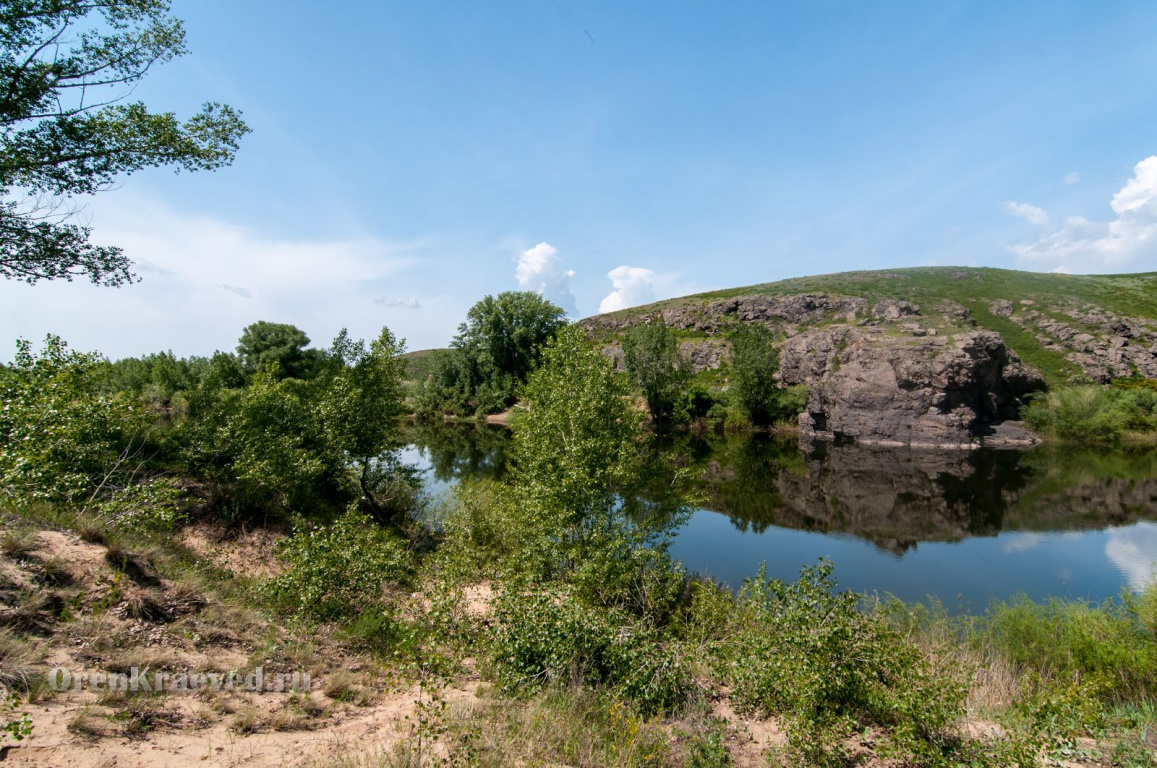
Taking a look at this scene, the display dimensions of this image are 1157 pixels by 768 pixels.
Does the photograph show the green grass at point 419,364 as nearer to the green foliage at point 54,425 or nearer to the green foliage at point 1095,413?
the green foliage at point 54,425

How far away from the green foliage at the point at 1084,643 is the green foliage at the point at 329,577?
1318cm

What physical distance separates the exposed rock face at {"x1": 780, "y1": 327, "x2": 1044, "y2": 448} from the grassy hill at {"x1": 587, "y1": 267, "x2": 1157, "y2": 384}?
554 inches

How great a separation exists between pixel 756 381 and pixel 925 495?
1225 inches

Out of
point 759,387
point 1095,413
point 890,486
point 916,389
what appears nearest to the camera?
point 890,486

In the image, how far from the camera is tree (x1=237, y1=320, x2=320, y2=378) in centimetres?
5922

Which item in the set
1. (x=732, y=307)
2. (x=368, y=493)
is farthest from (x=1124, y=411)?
(x=368, y=493)

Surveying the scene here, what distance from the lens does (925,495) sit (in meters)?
31.8

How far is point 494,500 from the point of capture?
1870 centimetres

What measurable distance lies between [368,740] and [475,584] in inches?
286

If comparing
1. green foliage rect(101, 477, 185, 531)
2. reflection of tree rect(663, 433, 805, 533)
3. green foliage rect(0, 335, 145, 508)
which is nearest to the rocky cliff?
reflection of tree rect(663, 433, 805, 533)

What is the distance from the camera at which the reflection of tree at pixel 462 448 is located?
3395 cm

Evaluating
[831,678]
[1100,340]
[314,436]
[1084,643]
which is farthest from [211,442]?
[1100,340]

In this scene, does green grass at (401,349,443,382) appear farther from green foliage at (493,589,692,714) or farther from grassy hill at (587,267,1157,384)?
grassy hill at (587,267,1157,384)

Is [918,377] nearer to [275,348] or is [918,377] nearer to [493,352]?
[493,352]
